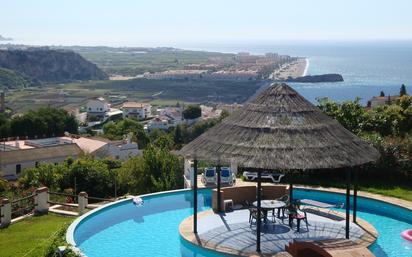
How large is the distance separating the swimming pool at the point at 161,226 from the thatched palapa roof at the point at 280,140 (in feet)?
7.59

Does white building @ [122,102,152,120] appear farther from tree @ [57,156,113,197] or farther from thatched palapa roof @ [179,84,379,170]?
thatched palapa roof @ [179,84,379,170]

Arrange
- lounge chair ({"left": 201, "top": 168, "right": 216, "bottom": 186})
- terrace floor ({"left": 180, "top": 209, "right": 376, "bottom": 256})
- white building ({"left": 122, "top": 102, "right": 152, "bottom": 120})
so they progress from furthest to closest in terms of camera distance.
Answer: white building ({"left": 122, "top": 102, "right": 152, "bottom": 120}) → lounge chair ({"left": 201, "top": 168, "right": 216, "bottom": 186}) → terrace floor ({"left": 180, "top": 209, "right": 376, "bottom": 256})

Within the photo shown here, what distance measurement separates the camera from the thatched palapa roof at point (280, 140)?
11977 mm

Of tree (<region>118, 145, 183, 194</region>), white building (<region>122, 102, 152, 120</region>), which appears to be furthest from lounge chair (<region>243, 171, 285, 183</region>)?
white building (<region>122, 102, 152, 120</region>)

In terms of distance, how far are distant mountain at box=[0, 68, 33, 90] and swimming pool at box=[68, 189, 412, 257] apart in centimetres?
17807

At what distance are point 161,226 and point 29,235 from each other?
11.7 ft

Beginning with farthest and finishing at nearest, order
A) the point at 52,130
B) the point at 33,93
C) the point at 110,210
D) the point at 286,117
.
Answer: the point at 33,93, the point at 52,130, the point at 110,210, the point at 286,117

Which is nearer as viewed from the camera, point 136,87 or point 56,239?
point 56,239

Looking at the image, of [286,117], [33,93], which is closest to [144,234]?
[286,117]

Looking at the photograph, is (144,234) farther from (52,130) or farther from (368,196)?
(52,130)

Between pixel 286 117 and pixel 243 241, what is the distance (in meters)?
3.25

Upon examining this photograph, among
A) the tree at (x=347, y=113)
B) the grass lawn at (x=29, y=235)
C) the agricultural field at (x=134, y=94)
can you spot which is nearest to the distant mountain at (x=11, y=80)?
the agricultural field at (x=134, y=94)

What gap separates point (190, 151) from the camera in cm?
1339

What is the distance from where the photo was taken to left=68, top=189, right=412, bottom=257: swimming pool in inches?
502
